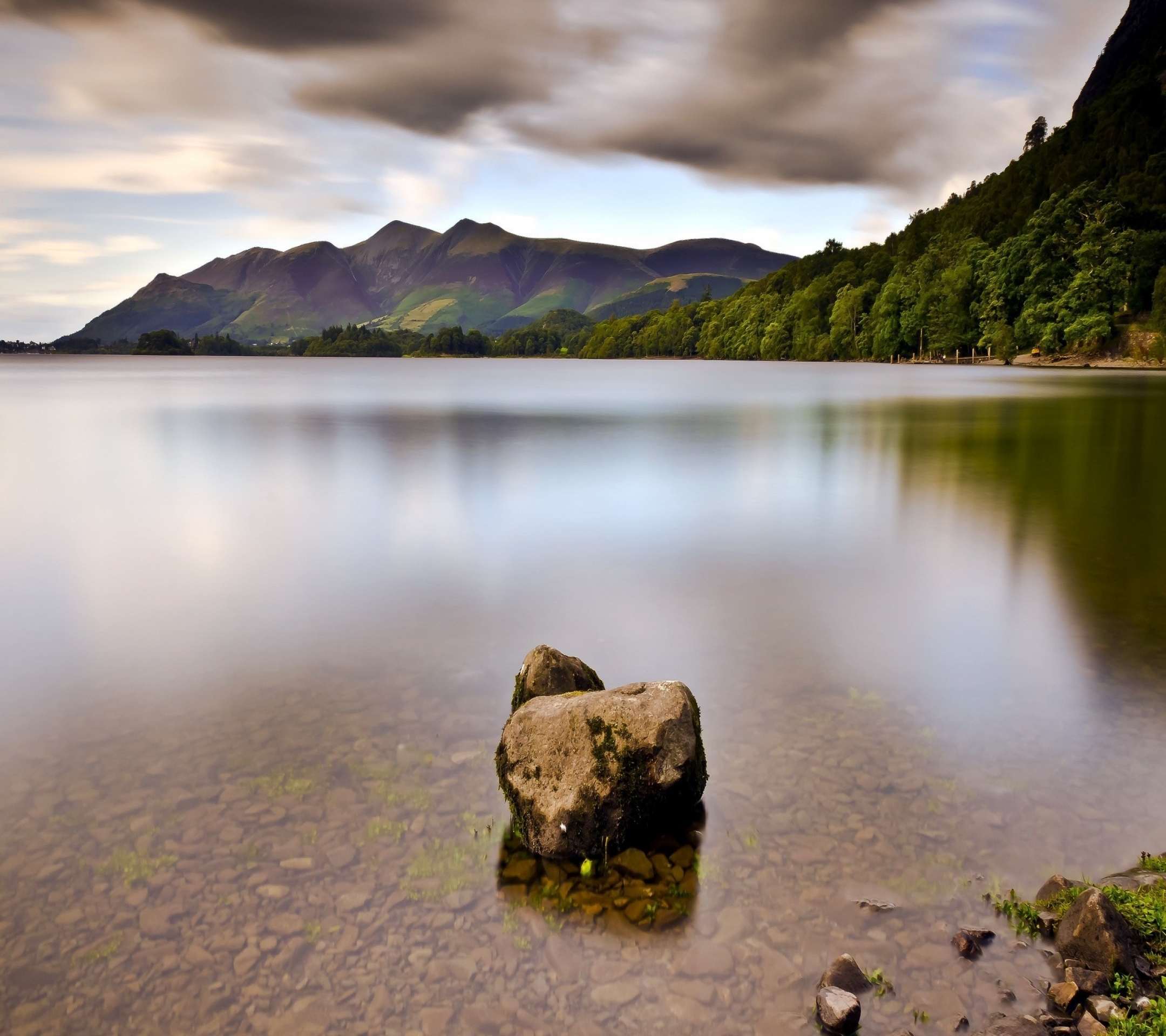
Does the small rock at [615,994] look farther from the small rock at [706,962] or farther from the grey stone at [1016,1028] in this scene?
the grey stone at [1016,1028]

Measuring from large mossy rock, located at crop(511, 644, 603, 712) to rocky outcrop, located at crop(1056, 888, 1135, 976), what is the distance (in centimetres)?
440

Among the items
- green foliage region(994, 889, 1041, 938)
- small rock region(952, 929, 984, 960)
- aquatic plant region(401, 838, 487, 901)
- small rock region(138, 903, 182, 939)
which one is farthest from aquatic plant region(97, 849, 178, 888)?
green foliage region(994, 889, 1041, 938)

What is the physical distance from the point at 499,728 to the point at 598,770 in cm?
262

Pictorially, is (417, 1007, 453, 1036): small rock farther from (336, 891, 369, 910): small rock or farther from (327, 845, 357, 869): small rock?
(327, 845, 357, 869): small rock

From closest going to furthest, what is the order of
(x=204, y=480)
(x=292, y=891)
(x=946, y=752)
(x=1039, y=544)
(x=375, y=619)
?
(x=292, y=891) < (x=946, y=752) < (x=375, y=619) < (x=1039, y=544) < (x=204, y=480)

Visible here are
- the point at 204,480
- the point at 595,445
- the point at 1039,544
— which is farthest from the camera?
the point at 595,445

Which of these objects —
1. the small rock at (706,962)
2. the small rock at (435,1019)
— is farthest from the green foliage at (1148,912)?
the small rock at (435,1019)

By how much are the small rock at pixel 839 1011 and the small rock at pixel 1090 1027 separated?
1.25 m

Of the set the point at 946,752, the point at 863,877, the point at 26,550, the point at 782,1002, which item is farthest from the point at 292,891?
the point at 26,550

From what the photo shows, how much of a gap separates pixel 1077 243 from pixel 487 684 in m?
133

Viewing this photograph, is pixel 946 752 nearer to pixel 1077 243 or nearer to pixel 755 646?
pixel 755 646

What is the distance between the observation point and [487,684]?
1079 cm

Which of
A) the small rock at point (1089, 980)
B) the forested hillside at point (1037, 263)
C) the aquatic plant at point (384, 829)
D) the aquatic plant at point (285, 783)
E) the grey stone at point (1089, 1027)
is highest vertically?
the forested hillside at point (1037, 263)

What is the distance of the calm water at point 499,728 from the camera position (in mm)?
5707
